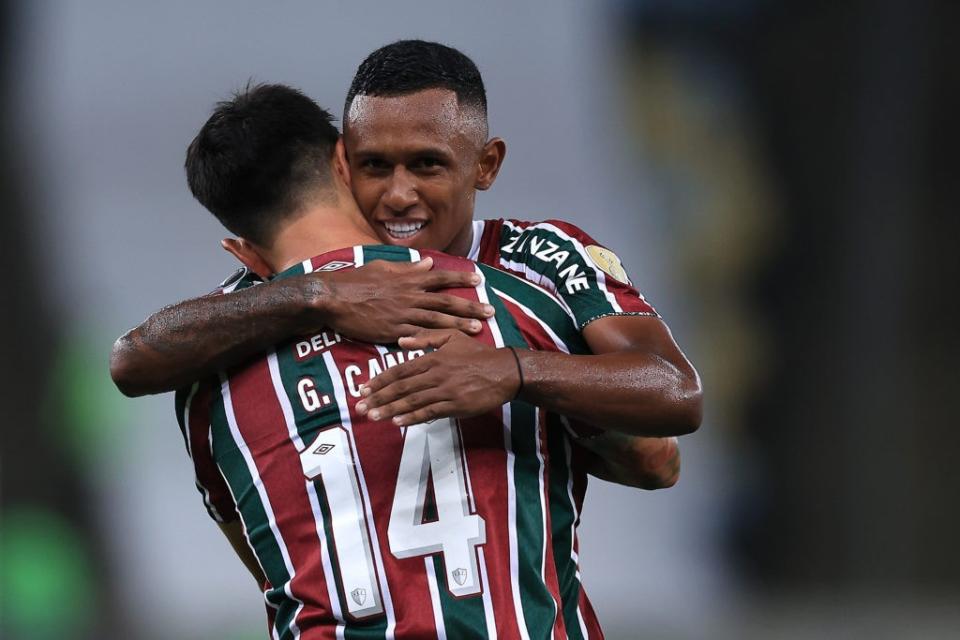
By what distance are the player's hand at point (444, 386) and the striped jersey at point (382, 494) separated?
3.6 inches

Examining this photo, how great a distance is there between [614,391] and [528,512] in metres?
0.25

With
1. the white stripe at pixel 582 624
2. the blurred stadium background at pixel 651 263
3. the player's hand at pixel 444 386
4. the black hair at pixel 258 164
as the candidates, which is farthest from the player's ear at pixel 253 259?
the blurred stadium background at pixel 651 263

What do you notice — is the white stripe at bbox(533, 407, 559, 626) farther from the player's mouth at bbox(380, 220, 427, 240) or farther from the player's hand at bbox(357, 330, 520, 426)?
the player's mouth at bbox(380, 220, 427, 240)

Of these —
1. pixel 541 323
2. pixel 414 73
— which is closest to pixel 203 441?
pixel 541 323

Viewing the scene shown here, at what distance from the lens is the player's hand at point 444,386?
201cm

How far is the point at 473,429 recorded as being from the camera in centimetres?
215

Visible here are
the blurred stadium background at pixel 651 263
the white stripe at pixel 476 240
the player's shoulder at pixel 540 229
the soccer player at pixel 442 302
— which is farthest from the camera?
the blurred stadium background at pixel 651 263

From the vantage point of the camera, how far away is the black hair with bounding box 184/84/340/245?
2334 millimetres

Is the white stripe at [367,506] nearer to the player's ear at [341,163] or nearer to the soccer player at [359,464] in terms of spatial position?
the soccer player at [359,464]

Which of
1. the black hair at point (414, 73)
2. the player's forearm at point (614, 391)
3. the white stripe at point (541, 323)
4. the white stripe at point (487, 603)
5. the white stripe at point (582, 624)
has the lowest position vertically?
the white stripe at point (582, 624)

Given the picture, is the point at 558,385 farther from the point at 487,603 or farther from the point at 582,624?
the point at 582,624

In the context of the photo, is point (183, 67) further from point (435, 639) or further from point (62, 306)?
point (435, 639)

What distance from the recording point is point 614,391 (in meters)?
2.10

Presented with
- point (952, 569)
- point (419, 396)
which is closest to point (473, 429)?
point (419, 396)
